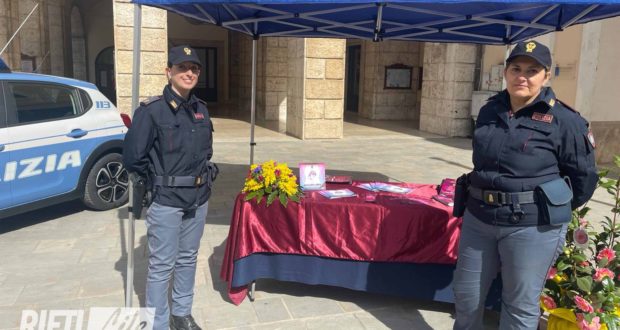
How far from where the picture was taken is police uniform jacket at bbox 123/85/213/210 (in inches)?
110

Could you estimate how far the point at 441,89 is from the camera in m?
13.4

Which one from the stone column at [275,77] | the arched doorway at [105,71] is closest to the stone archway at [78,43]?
the arched doorway at [105,71]

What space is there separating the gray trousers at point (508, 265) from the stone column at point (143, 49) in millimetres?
8653

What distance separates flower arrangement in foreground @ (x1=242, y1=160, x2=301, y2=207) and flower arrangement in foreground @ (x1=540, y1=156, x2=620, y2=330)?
179 centimetres

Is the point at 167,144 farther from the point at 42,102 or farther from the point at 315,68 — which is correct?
the point at 315,68

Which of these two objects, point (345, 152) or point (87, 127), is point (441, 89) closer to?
point (345, 152)

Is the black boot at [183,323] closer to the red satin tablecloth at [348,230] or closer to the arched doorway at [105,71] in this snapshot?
the red satin tablecloth at [348,230]

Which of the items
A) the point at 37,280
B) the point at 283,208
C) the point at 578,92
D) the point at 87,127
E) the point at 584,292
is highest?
the point at 578,92

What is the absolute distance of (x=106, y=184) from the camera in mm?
5891

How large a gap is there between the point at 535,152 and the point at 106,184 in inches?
196

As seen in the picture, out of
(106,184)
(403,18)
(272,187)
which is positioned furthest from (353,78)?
(272,187)

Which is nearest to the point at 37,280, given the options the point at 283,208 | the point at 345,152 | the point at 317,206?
the point at 283,208

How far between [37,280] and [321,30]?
3.87 m

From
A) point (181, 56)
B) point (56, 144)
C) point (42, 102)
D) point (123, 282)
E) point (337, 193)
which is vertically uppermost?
point (181, 56)
